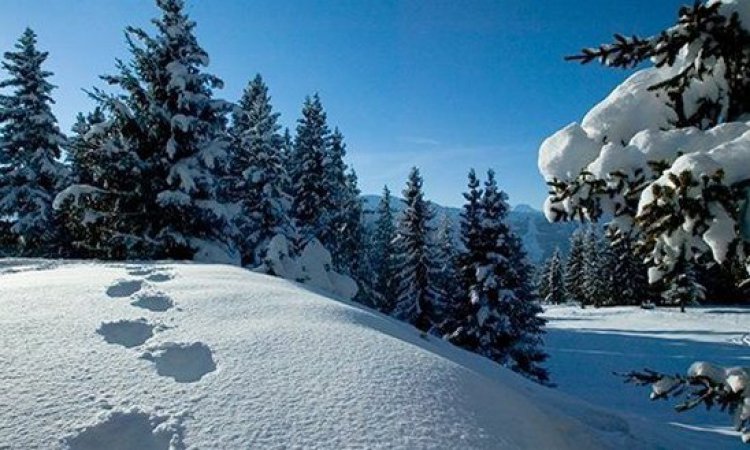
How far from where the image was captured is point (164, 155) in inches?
573

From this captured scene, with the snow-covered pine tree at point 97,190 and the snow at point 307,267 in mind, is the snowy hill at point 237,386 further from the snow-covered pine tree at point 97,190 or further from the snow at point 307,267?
the snow at point 307,267

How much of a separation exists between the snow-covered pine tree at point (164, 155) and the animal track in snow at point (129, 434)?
1127cm

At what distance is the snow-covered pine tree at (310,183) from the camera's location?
80.3 feet

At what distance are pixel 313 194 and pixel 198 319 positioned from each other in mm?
19839

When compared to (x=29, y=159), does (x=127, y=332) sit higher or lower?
lower

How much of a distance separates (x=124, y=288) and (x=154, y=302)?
854 mm

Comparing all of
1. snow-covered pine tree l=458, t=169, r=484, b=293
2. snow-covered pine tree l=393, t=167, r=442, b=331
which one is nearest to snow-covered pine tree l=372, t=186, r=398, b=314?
snow-covered pine tree l=393, t=167, r=442, b=331

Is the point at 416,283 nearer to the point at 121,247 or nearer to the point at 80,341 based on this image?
the point at 121,247

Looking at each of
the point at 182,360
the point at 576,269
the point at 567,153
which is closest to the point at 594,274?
the point at 576,269

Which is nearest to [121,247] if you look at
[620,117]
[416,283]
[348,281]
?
[348,281]

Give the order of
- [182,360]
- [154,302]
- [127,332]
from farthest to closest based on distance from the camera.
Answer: [154,302] → [127,332] → [182,360]

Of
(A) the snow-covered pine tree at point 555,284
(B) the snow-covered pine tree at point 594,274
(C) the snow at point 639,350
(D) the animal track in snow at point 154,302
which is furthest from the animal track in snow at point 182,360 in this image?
(A) the snow-covered pine tree at point 555,284

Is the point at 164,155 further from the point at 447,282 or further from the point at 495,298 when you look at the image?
the point at 447,282

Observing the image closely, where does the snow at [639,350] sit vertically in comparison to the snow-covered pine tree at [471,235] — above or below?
below
